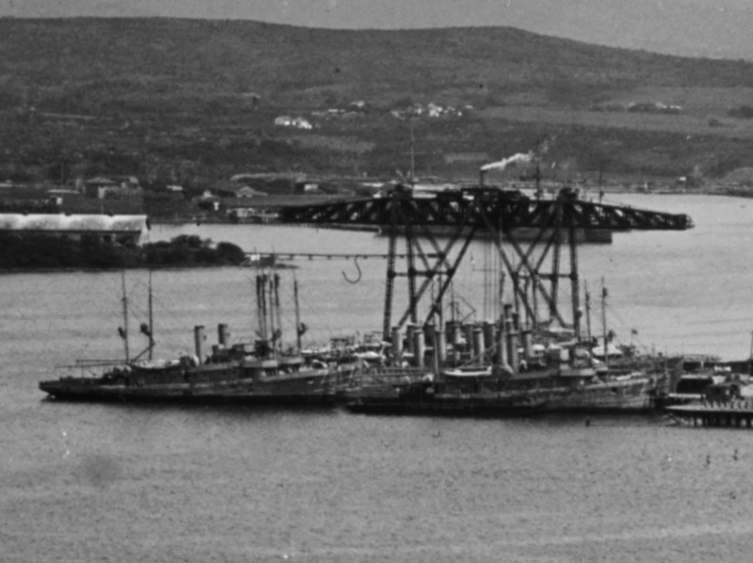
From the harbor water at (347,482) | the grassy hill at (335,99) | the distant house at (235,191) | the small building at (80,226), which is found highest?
the grassy hill at (335,99)

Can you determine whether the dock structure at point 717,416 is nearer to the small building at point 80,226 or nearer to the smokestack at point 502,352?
the smokestack at point 502,352

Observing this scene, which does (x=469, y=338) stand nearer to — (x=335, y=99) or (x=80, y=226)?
(x=80, y=226)

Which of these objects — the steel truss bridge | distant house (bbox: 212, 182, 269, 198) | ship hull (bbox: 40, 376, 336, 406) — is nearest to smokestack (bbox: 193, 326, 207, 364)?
ship hull (bbox: 40, 376, 336, 406)

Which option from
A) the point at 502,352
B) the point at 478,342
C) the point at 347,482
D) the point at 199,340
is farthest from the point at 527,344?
the point at 347,482

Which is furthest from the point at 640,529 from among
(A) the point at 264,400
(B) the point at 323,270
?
(B) the point at 323,270

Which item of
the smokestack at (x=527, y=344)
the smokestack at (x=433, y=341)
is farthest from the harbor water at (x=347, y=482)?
the smokestack at (x=433, y=341)
